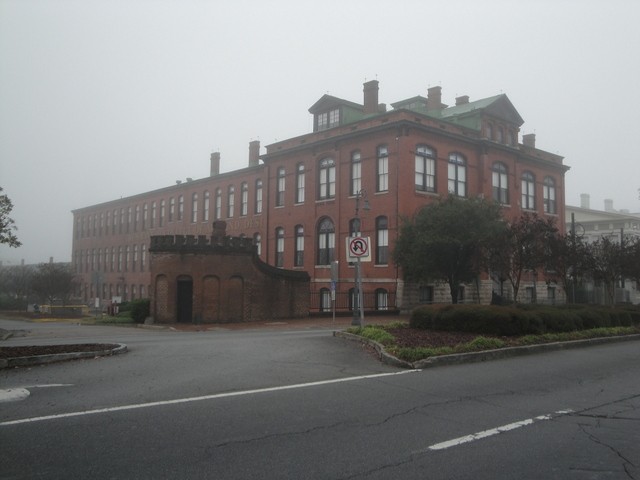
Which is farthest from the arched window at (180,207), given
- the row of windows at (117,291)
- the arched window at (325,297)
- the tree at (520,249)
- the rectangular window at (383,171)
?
the tree at (520,249)

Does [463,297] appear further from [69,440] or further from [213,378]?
[69,440]

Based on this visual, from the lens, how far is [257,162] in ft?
181

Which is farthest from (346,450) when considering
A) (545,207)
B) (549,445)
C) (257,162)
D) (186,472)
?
(257,162)

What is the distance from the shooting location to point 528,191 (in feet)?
145

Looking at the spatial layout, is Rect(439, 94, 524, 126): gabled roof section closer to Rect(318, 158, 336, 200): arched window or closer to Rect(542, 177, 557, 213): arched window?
Rect(542, 177, 557, 213): arched window

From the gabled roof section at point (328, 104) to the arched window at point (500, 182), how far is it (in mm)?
10847

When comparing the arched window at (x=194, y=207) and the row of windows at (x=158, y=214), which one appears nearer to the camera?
the row of windows at (x=158, y=214)

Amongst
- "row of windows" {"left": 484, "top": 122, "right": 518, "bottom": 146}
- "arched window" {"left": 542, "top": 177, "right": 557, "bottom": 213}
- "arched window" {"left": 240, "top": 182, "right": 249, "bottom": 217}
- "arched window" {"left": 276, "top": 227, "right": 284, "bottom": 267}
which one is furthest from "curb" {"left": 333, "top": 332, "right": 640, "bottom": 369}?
"arched window" {"left": 240, "top": 182, "right": 249, "bottom": 217}

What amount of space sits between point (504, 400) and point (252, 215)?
138ft

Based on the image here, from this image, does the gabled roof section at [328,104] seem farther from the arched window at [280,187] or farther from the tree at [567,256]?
the tree at [567,256]

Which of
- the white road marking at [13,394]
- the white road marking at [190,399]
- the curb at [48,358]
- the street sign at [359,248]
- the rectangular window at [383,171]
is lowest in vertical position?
the white road marking at [190,399]

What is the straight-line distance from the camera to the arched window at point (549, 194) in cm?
4553

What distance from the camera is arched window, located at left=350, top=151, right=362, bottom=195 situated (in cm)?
3722

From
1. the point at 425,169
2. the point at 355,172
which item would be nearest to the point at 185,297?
the point at 355,172
